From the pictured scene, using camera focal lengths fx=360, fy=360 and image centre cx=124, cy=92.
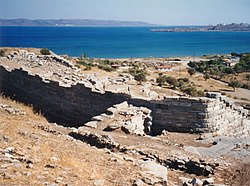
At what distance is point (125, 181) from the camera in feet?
25.3

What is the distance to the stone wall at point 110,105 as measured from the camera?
1512 centimetres

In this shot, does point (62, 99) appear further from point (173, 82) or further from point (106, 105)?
point (173, 82)

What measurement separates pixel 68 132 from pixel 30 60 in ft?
49.5

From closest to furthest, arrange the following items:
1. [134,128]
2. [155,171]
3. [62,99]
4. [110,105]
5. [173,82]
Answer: [155,171] < [134,128] < [110,105] < [62,99] < [173,82]

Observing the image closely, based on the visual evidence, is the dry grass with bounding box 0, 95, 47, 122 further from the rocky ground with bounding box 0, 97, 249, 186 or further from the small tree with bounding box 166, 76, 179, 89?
the small tree with bounding box 166, 76, 179, 89

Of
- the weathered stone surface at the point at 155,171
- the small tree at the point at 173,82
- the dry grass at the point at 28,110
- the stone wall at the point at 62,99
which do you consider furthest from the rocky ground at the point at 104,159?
the small tree at the point at 173,82

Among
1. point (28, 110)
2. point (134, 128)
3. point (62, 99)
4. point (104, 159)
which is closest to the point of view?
point (104, 159)

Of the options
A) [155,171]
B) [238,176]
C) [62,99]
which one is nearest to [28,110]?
[62,99]

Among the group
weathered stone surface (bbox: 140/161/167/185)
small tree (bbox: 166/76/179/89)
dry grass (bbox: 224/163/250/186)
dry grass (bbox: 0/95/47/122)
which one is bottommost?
small tree (bbox: 166/76/179/89)

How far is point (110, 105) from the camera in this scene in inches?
655

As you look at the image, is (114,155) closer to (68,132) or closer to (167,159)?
(167,159)

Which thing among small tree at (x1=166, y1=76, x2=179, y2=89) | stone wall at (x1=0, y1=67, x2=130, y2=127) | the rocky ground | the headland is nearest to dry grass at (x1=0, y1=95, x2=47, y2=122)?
the headland

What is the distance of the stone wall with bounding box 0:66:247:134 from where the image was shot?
15125 millimetres

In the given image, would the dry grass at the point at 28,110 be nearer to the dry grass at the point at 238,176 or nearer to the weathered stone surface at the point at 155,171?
the weathered stone surface at the point at 155,171
